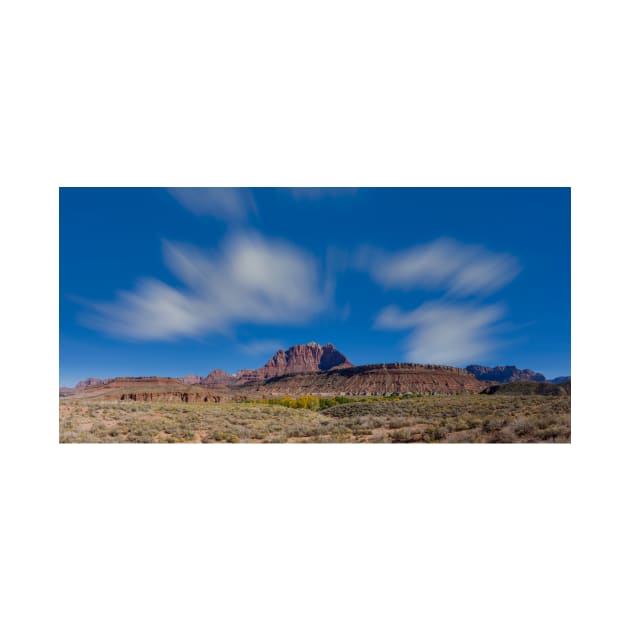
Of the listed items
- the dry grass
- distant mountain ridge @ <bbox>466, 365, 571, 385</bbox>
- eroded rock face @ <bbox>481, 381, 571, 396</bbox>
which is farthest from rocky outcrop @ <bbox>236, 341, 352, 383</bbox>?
the dry grass

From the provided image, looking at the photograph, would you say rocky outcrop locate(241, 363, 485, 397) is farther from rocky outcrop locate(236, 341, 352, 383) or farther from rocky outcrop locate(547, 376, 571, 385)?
rocky outcrop locate(547, 376, 571, 385)

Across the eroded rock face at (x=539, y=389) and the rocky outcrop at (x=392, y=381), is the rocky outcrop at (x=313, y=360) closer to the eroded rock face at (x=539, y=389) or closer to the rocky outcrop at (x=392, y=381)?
the rocky outcrop at (x=392, y=381)

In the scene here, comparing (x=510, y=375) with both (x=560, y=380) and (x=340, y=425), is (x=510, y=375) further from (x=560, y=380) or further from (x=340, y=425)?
(x=340, y=425)

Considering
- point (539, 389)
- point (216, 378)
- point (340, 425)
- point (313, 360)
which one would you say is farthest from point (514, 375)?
point (313, 360)

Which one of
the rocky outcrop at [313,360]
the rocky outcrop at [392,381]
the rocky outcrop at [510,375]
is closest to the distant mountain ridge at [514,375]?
the rocky outcrop at [510,375]

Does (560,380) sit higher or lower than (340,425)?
higher

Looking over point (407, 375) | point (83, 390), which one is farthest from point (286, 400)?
point (407, 375)

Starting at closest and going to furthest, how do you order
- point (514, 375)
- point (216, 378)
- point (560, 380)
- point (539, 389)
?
point (560, 380)
point (539, 389)
point (514, 375)
point (216, 378)

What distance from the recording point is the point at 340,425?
9.92 meters

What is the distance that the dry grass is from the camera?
309 inches

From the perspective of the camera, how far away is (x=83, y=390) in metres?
13.1

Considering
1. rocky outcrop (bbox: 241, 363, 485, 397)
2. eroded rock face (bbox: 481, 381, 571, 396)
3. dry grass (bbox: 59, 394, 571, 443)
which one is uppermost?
eroded rock face (bbox: 481, 381, 571, 396)
